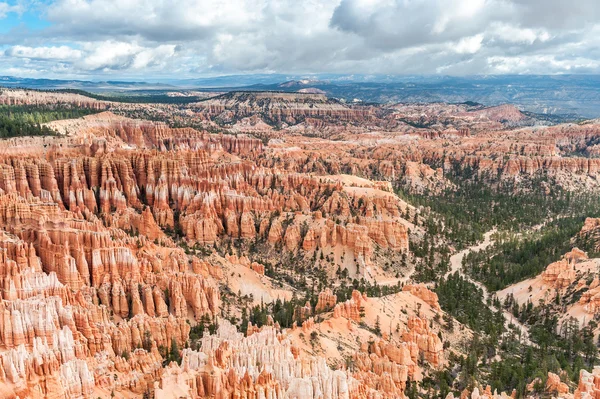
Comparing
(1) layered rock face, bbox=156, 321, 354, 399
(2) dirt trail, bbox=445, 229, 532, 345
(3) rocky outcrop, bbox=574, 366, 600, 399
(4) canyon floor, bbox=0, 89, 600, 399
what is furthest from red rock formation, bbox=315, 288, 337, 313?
(3) rocky outcrop, bbox=574, 366, 600, 399

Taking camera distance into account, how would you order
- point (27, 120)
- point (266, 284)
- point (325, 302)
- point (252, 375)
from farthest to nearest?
point (27, 120) < point (266, 284) < point (325, 302) < point (252, 375)

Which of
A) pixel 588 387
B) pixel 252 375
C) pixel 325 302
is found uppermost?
pixel 252 375

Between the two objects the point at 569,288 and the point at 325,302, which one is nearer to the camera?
the point at 325,302

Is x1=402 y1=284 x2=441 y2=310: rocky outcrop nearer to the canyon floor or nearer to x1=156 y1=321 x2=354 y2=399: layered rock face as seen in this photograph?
the canyon floor

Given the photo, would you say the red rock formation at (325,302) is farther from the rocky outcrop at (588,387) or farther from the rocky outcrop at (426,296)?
the rocky outcrop at (588,387)

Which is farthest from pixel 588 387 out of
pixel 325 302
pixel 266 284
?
pixel 266 284

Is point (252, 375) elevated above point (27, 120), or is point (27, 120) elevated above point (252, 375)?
point (27, 120)

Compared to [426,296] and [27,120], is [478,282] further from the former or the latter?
[27,120]

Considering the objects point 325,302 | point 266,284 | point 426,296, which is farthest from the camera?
point 266,284

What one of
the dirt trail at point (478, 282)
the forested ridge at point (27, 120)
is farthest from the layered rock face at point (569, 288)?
the forested ridge at point (27, 120)
